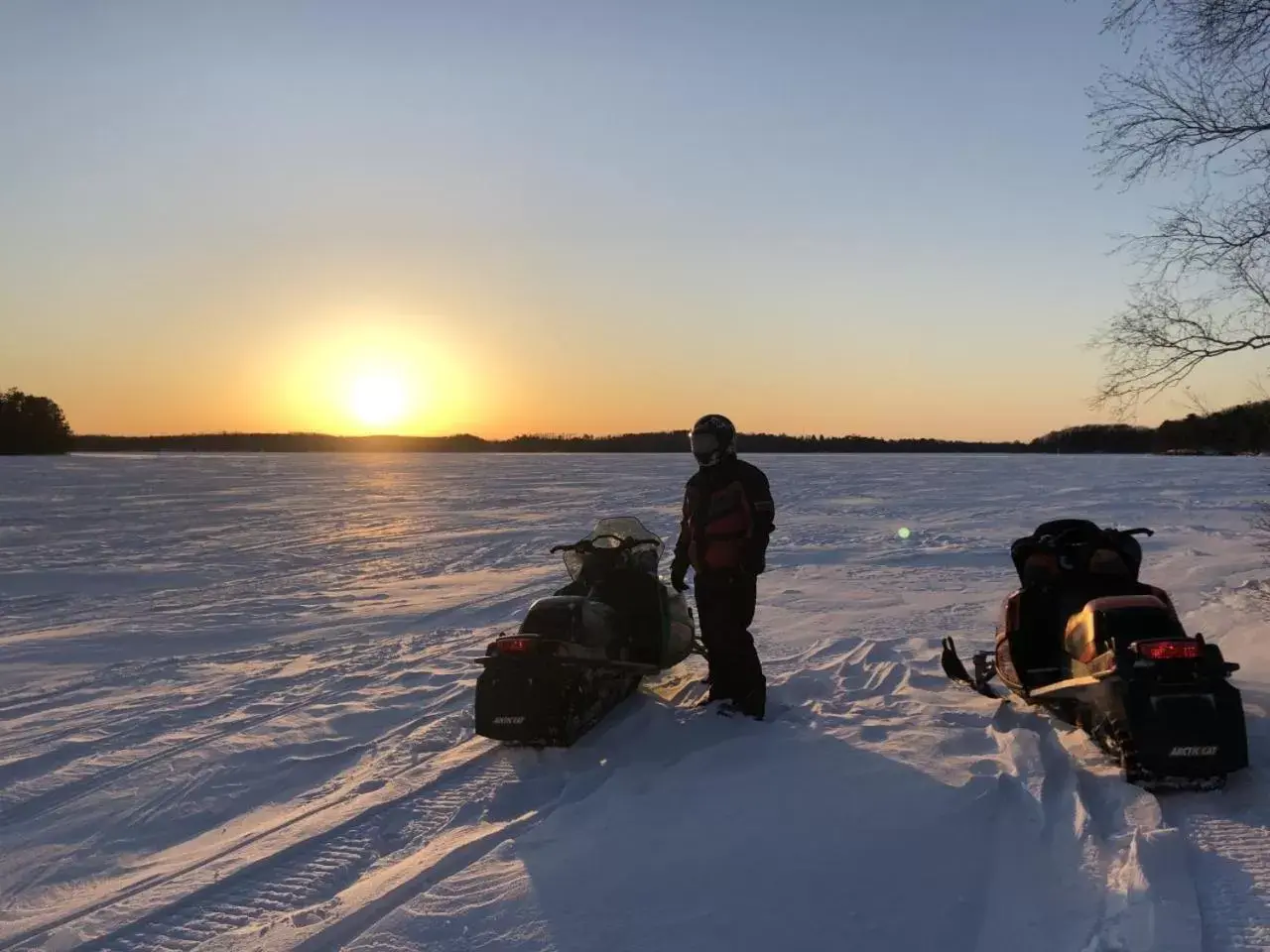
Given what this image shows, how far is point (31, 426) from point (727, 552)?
3251 inches

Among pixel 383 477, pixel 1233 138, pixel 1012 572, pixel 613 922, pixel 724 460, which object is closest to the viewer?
pixel 613 922

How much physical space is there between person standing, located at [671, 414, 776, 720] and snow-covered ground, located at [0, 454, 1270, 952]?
0.82 feet

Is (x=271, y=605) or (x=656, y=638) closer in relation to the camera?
(x=656, y=638)

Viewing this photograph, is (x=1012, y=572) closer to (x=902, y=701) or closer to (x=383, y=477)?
(x=902, y=701)

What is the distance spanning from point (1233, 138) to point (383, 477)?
3030 cm

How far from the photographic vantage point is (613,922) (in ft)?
9.44

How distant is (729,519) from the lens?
504 centimetres

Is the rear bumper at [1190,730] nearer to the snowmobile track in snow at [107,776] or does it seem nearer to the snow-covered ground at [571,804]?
the snow-covered ground at [571,804]

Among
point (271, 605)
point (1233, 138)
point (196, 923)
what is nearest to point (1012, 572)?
point (1233, 138)

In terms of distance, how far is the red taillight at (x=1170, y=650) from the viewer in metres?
3.73

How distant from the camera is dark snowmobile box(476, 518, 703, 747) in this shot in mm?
4457

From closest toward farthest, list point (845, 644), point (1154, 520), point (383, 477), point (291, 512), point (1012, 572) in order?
1. point (845, 644)
2. point (1012, 572)
3. point (1154, 520)
4. point (291, 512)
5. point (383, 477)

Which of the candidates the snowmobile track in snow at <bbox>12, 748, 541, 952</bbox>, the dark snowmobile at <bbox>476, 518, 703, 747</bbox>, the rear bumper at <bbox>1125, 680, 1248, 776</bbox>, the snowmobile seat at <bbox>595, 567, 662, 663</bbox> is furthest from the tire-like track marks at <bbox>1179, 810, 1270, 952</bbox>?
the snowmobile seat at <bbox>595, 567, 662, 663</bbox>

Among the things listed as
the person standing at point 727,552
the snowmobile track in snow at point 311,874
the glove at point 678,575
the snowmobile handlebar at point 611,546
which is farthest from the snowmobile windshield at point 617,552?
the snowmobile track in snow at point 311,874
